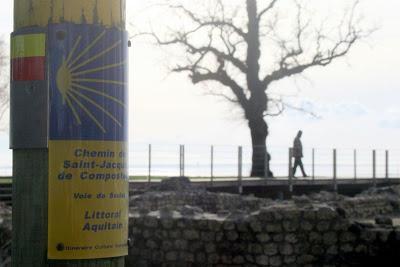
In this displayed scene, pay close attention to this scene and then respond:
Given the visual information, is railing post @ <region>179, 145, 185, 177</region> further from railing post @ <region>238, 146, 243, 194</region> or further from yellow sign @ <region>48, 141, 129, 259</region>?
yellow sign @ <region>48, 141, 129, 259</region>

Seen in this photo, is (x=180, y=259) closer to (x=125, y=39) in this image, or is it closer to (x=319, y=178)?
(x=125, y=39)

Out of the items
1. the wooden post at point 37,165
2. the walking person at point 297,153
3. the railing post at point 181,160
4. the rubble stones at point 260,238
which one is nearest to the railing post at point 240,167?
the railing post at point 181,160

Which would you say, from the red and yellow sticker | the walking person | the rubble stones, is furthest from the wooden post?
the walking person

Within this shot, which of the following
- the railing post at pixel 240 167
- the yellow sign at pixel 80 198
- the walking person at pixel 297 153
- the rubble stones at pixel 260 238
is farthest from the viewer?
the walking person at pixel 297 153

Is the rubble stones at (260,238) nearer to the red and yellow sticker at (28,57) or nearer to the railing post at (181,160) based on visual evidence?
the red and yellow sticker at (28,57)

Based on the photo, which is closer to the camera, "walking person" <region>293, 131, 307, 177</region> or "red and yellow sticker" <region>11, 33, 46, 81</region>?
"red and yellow sticker" <region>11, 33, 46, 81</region>

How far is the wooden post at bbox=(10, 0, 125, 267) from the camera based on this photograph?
4.05m

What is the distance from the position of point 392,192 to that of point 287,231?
13.3m

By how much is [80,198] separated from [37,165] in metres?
0.27

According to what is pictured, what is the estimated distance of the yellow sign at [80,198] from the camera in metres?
4.03

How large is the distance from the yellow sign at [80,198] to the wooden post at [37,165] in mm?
44

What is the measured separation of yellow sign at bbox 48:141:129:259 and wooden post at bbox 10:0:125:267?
0.04 m

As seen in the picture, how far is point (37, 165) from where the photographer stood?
4082 mm

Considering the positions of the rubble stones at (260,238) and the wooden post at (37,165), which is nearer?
the wooden post at (37,165)
